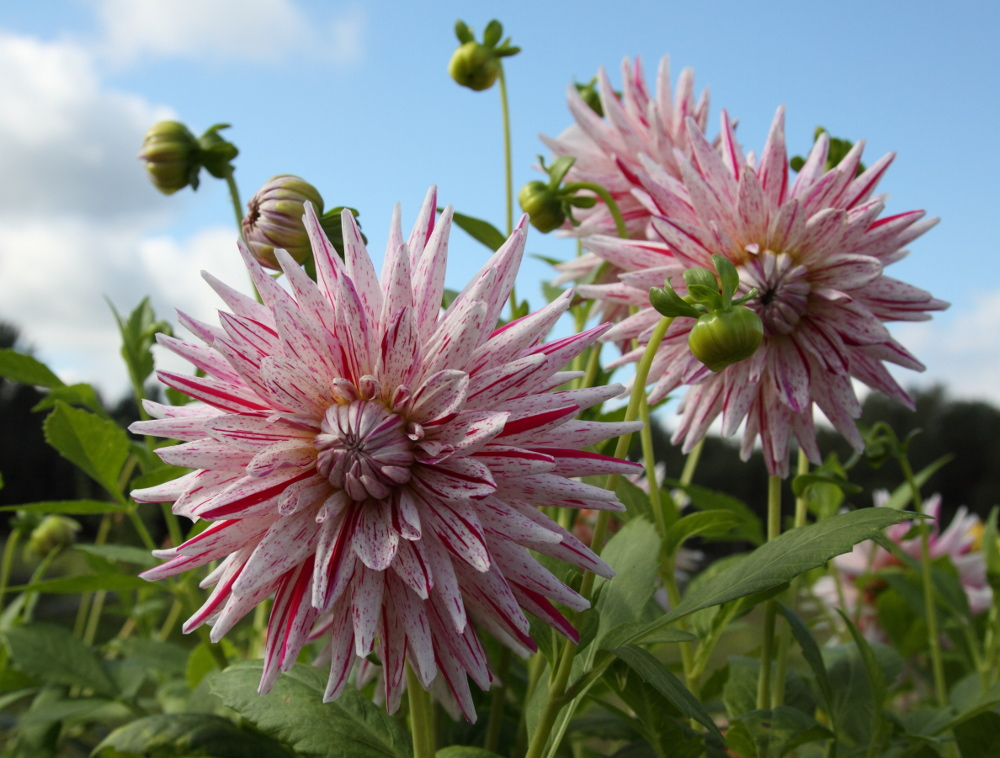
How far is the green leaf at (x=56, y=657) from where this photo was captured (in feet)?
3.27

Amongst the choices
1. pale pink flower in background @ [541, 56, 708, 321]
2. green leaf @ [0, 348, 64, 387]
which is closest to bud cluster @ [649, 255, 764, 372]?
pale pink flower in background @ [541, 56, 708, 321]

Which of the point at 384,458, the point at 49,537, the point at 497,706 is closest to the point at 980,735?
the point at 497,706

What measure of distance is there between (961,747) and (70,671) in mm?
1038

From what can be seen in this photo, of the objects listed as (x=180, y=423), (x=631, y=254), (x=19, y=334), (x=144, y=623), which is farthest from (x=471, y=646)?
(x=19, y=334)

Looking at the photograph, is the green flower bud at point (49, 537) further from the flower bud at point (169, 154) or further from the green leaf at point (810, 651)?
the green leaf at point (810, 651)

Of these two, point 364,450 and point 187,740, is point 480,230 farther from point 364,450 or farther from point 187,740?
point 187,740

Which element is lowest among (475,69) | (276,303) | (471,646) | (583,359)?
(471,646)

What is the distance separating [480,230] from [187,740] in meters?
0.54

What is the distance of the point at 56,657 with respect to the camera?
103 centimetres

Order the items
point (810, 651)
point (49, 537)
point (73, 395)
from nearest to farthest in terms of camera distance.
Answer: point (810, 651)
point (73, 395)
point (49, 537)

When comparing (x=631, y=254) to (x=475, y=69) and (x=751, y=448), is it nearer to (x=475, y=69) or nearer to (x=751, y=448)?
(x=751, y=448)

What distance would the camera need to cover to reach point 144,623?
1.57 meters

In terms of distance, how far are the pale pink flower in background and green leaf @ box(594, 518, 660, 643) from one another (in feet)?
1.14

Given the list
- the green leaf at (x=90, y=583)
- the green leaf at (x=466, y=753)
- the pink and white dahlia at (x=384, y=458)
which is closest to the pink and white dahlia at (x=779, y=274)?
the pink and white dahlia at (x=384, y=458)
